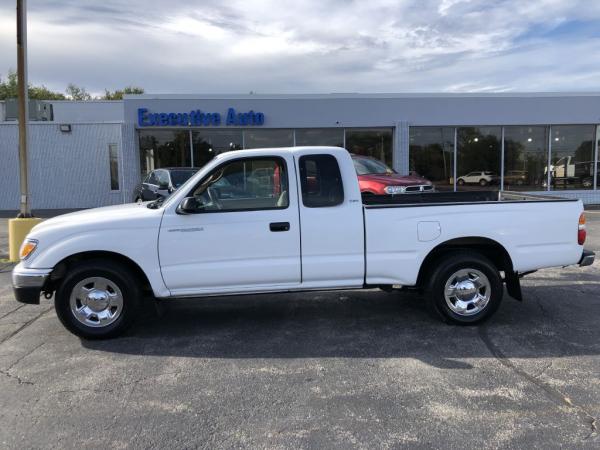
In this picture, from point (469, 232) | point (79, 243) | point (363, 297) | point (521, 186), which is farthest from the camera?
point (521, 186)

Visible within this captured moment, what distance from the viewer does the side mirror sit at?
4789 mm

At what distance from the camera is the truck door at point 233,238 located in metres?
4.86

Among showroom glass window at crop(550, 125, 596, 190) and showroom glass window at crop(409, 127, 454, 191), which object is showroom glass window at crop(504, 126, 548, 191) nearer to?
showroom glass window at crop(550, 125, 596, 190)

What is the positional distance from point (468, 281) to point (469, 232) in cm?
53

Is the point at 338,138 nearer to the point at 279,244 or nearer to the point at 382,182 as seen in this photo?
the point at 382,182

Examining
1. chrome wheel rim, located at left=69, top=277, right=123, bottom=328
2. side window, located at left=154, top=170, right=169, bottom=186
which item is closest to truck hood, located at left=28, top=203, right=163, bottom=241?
chrome wheel rim, located at left=69, top=277, right=123, bottom=328

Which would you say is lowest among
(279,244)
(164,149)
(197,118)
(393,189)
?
(279,244)

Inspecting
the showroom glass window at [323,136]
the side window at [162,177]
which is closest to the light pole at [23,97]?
the side window at [162,177]

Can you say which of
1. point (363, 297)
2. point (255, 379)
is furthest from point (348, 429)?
point (363, 297)

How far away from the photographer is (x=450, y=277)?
17.0 feet

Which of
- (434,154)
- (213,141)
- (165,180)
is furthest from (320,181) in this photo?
(434,154)

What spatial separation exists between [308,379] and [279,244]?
1.39 metres

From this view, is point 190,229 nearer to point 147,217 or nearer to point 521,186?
point 147,217

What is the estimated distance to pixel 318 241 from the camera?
4977 mm
